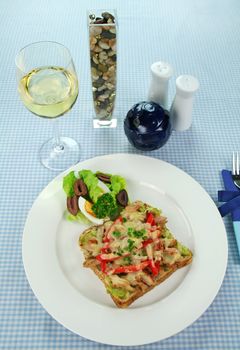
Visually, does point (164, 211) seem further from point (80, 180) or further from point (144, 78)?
point (144, 78)

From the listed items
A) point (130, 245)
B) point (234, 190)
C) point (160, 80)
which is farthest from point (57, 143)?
point (234, 190)

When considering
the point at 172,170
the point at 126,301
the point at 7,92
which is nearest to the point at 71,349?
the point at 126,301

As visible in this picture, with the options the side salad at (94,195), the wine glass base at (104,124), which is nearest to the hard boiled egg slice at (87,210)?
the side salad at (94,195)

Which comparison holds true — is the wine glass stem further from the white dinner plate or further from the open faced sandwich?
the open faced sandwich

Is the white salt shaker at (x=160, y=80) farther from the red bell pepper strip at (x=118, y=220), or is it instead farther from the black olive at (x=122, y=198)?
the red bell pepper strip at (x=118, y=220)

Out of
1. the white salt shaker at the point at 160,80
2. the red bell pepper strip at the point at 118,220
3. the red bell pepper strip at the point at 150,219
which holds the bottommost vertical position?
the red bell pepper strip at the point at 118,220

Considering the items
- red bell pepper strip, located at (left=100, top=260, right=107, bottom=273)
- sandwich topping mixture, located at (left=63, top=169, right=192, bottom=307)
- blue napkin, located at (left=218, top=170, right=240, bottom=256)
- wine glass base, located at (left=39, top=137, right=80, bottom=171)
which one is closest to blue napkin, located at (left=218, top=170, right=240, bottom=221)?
blue napkin, located at (left=218, top=170, right=240, bottom=256)

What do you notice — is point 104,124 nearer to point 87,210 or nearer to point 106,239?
point 87,210
